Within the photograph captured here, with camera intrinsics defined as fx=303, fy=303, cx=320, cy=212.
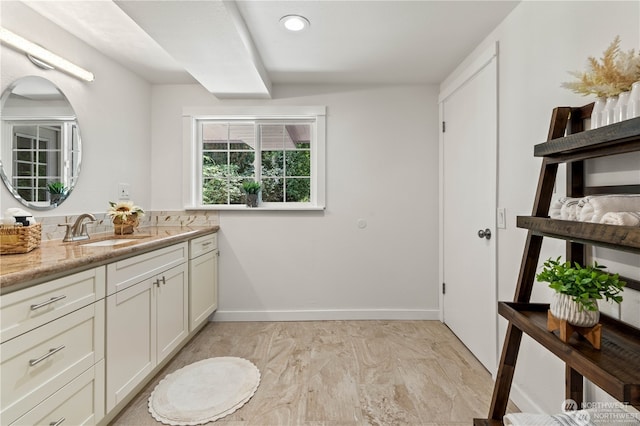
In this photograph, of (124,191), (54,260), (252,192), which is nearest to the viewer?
(54,260)

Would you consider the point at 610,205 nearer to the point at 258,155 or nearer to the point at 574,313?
the point at 574,313

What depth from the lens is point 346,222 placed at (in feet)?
9.97

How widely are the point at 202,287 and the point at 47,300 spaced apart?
151 cm

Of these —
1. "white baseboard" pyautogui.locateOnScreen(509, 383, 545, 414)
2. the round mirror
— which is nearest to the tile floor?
"white baseboard" pyautogui.locateOnScreen(509, 383, 545, 414)

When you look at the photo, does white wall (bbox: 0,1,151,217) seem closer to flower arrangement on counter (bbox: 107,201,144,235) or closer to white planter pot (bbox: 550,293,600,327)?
flower arrangement on counter (bbox: 107,201,144,235)

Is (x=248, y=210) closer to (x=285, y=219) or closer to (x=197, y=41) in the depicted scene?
(x=285, y=219)

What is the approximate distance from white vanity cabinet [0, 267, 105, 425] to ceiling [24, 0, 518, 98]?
1.44 meters

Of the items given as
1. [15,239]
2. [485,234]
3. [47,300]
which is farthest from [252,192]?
[485,234]

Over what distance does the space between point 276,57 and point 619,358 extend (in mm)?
2602

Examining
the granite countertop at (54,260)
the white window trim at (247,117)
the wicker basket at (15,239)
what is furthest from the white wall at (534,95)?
the wicker basket at (15,239)

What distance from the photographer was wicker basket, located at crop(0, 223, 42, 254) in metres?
1.44

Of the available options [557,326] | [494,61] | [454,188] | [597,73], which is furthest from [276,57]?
[557,326]

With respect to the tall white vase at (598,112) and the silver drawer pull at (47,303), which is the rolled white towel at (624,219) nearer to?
the tall white vase at (598,112)

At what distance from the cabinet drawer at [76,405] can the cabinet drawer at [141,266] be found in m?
0.39
